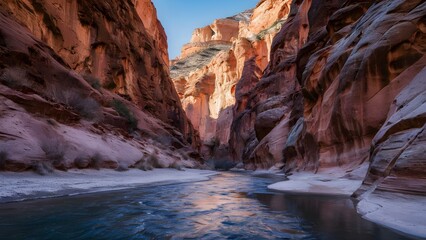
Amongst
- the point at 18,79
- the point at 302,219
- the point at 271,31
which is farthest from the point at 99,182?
the point at 271,31

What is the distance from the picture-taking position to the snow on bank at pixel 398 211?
12.6 feet

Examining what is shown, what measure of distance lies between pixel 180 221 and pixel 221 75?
75.6 meters

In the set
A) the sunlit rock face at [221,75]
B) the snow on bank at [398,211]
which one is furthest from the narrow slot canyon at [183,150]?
the sunlit rock face at [221,75]

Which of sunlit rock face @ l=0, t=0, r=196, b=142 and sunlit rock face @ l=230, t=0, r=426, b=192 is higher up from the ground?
sunlit rock face @ l=0, t=0, r=196, b=142

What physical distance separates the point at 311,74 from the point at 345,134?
611 cm

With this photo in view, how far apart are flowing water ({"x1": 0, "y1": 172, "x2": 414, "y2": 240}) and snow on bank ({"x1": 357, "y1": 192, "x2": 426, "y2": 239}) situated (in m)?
0.18

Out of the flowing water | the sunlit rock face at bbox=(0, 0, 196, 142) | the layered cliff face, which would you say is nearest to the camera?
the flowing water

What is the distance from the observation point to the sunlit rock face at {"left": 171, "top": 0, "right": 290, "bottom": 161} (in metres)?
65.9

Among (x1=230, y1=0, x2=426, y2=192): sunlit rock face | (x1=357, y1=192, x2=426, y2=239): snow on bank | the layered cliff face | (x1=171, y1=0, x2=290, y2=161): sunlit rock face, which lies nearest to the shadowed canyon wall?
(x1=230, y1=0, x2=426, y2=192): sunlit rock face

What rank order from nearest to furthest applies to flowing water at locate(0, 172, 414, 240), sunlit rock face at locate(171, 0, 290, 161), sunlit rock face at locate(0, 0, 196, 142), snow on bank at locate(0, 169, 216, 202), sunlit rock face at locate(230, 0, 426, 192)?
flowing water at locate(0, 172, 414, 240) → sunlit rock face at locate(230, 0, 426, 192) → snow on bank at locate(0, 169, 216, 202) → sunlit rock face at locate(0, 0, 196, 142) → sunlit rock face at locate(171, 0, 290, 161)

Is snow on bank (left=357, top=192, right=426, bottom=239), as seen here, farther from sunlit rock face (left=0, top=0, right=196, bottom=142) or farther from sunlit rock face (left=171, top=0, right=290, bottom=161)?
sunlit rock face (left=171, top=0, right=290, bottom=161)

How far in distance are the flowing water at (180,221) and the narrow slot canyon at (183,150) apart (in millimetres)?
34

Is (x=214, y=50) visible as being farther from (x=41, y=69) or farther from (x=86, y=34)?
(x=41, y=69)

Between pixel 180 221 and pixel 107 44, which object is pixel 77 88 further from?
pixel 180 221
